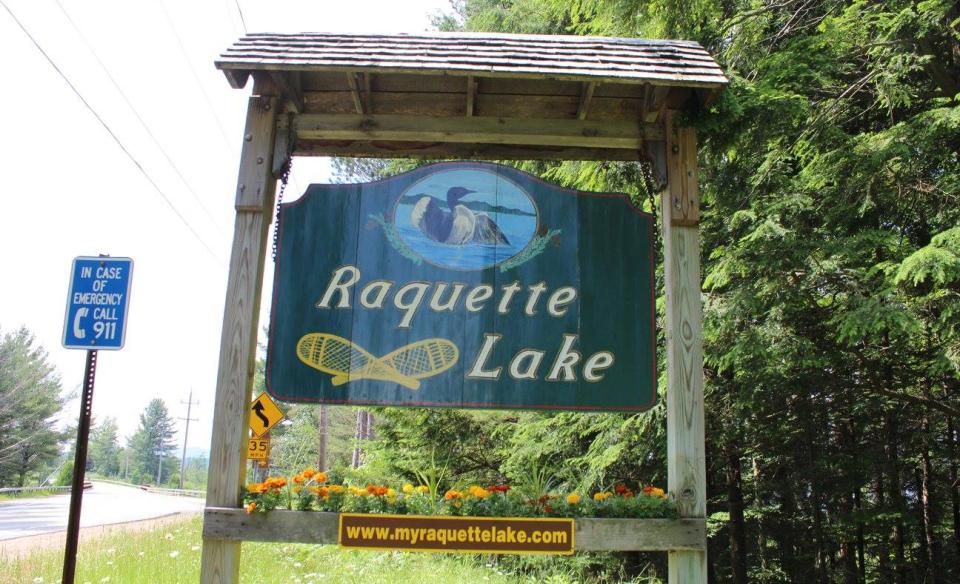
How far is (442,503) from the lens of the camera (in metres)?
4.01

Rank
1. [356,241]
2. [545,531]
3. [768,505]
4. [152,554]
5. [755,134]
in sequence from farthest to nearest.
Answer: [768,505]
[152,554]
[755,134]
[356,241]
[545,531]

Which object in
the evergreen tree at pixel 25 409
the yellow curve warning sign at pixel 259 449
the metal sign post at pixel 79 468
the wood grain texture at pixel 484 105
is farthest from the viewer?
the evergreen tree at pixel 25 409

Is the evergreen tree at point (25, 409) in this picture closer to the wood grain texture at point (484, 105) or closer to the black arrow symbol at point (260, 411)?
the black arrow symbol at point (260, 411)

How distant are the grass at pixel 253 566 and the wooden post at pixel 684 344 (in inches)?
190

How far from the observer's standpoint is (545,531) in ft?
12.7

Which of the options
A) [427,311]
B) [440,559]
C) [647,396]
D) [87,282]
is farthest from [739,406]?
[87,282]

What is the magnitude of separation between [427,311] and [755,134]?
14.2 ft

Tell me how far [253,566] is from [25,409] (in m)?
41.5

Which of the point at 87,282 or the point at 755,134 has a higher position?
the point at 755,134

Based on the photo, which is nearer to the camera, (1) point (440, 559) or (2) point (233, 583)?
(2) point (233, 583)

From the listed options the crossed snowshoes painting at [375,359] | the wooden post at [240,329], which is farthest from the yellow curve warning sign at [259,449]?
the crossed snowshoes painting at [375,359]

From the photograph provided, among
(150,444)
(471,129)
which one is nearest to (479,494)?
(471,129)

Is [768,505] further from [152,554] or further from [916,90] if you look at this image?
[152,554]

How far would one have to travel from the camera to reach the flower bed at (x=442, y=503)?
3932 mm
